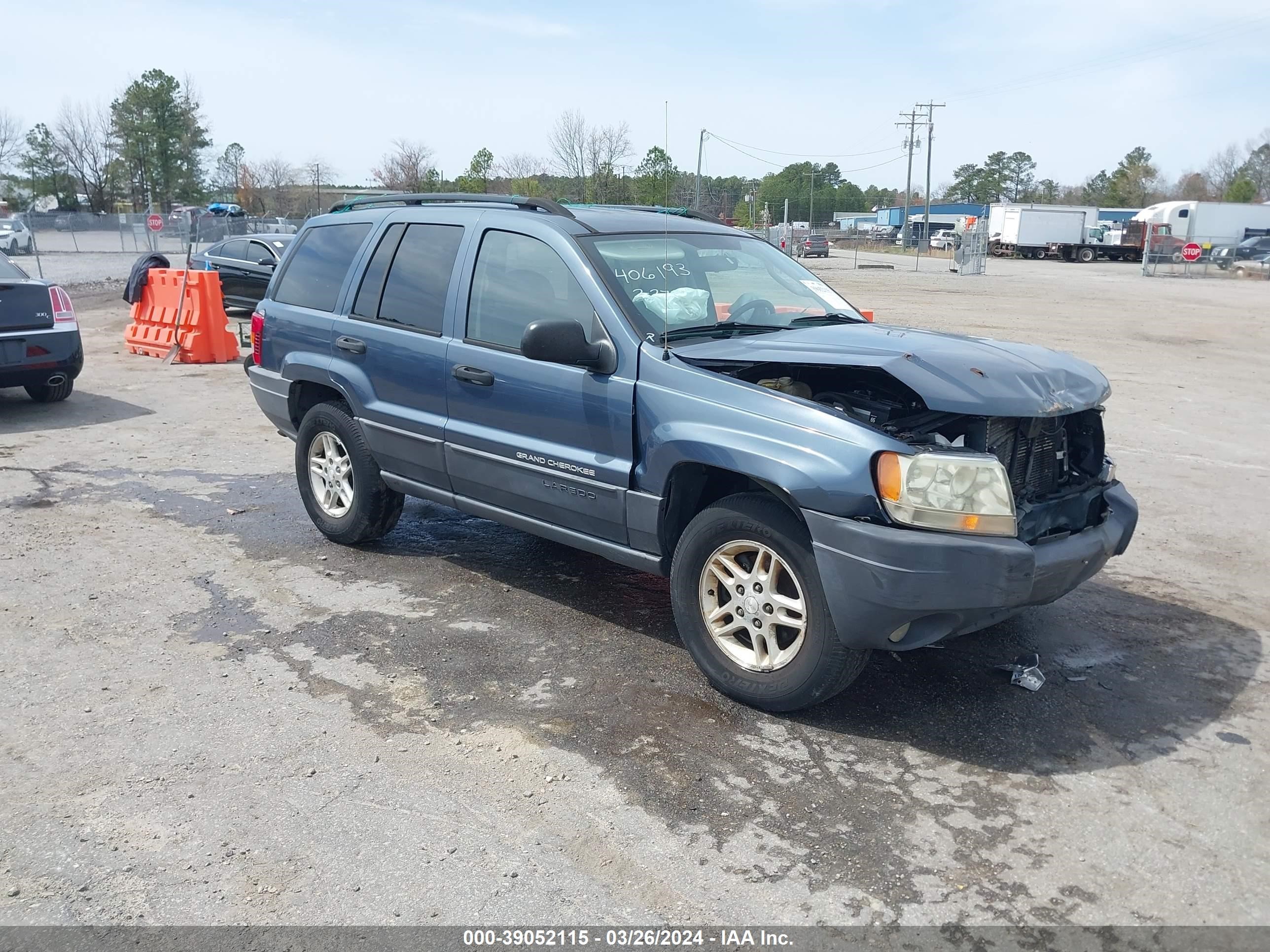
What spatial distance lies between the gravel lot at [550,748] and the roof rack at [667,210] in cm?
202

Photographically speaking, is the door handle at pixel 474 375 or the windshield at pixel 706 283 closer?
the windshield at pixel 706 283

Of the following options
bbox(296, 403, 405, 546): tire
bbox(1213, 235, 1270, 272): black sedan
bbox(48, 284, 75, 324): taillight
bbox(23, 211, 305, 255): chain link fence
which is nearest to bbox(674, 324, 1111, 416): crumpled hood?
bbox(296, 403, 405, 546): tire

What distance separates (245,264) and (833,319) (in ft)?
48.2

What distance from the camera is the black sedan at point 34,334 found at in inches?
375

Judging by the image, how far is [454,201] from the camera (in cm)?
568

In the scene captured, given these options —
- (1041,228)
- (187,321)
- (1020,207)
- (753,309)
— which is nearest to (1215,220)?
(1041,228)


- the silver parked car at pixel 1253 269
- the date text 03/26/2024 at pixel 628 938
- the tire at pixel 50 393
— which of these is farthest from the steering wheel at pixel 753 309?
the silver parked car at pixel 1253 269

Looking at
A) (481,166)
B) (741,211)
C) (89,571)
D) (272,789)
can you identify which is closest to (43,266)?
(481,166)

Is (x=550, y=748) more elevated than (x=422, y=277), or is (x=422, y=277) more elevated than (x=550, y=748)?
Result: (x=422, y=277)

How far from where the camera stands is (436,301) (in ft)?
17.7

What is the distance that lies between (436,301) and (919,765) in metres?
Result: 3.26

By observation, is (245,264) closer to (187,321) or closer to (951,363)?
(187,321)

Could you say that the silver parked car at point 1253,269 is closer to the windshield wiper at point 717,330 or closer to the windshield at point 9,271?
the windshield at point 9,271

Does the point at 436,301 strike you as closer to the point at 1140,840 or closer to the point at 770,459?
the point at 770,459
